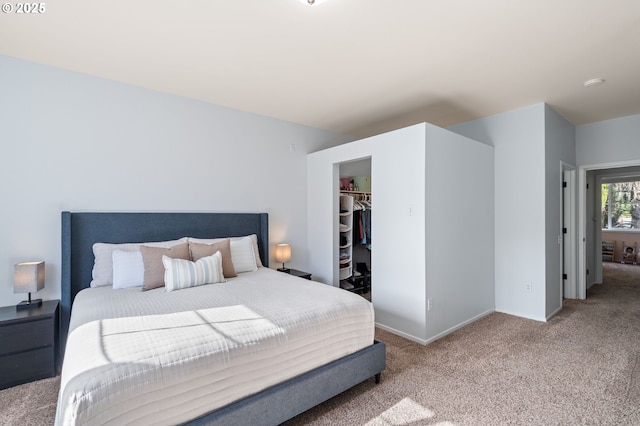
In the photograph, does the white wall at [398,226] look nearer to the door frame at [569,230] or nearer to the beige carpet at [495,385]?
the beige carpet at [495,385]

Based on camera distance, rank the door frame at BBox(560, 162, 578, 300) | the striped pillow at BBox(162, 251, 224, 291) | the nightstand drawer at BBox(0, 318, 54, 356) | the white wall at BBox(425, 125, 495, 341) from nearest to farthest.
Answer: the nightstand drawer at BBox(0, 318, 54, 356) → the striped pillow at BBox(162, 251, 224, 291) → the white wall at BBox(425, 125, 495, 341) → the door frame at BBox(560, 162, 578, 300)

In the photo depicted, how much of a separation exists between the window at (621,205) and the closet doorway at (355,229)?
688 cm

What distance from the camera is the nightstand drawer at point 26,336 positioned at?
2145 mm

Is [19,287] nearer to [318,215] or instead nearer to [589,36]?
[318,215]

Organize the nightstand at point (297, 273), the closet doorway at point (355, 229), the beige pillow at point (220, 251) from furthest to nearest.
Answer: the closet doorway at point (355, 229) → the nightstand at point (297, 273) → the beige pillow at point (220, 251)

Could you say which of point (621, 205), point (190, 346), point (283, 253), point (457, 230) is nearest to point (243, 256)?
point (283, 253)

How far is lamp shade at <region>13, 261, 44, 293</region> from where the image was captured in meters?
2.38

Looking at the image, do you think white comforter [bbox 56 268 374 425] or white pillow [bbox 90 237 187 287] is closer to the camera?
white comforter [bbox 56 268 374 425]

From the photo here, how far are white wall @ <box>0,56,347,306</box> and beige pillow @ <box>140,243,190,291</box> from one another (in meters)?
0.69

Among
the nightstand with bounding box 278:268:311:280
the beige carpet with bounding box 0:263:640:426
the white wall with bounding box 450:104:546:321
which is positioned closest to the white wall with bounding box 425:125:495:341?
the white wall with bounding box 450:104:546:321

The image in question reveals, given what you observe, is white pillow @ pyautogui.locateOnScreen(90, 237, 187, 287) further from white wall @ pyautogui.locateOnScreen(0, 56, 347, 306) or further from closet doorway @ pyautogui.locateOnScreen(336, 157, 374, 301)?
closet doorway @ pyautogui.locateOnScreen(336, 157, 374, 301)

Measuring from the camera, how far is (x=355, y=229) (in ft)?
16.8

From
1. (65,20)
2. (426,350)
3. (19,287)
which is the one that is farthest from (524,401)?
(65,20)

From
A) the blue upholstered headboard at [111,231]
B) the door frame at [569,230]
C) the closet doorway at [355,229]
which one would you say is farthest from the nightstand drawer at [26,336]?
the door frame at [569,230]
